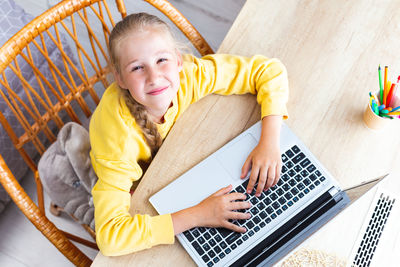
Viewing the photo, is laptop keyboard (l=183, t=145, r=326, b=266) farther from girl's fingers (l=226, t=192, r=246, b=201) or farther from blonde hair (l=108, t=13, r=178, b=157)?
blonde hair (l=108, t=13, r=178, b=157)

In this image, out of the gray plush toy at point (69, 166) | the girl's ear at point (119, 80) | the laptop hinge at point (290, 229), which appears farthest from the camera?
the gray plush toy at point (69, 166)

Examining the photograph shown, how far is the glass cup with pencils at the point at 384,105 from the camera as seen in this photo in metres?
0.83

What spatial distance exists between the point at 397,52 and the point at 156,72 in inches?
25.0

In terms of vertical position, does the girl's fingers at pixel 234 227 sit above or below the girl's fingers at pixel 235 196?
below

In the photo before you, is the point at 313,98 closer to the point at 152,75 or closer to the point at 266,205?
the point at 266,205

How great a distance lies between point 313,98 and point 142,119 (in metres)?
0.43

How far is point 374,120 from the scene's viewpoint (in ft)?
2.83

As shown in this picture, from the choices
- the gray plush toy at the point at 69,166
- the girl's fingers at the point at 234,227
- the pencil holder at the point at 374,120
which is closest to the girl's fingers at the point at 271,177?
the girl's fingers at the point at 234,227

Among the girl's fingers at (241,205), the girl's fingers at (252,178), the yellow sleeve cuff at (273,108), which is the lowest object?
the girl's fingers at (241,205)

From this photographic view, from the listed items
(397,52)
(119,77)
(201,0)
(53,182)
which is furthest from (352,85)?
(201,0)

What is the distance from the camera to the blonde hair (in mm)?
816

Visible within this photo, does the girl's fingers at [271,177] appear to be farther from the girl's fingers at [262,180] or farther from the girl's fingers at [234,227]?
the girl's fingers at [234,227]

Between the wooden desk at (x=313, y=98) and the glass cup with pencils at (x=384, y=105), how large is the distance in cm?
4

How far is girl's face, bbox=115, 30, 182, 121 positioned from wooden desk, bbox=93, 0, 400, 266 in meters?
0.11
